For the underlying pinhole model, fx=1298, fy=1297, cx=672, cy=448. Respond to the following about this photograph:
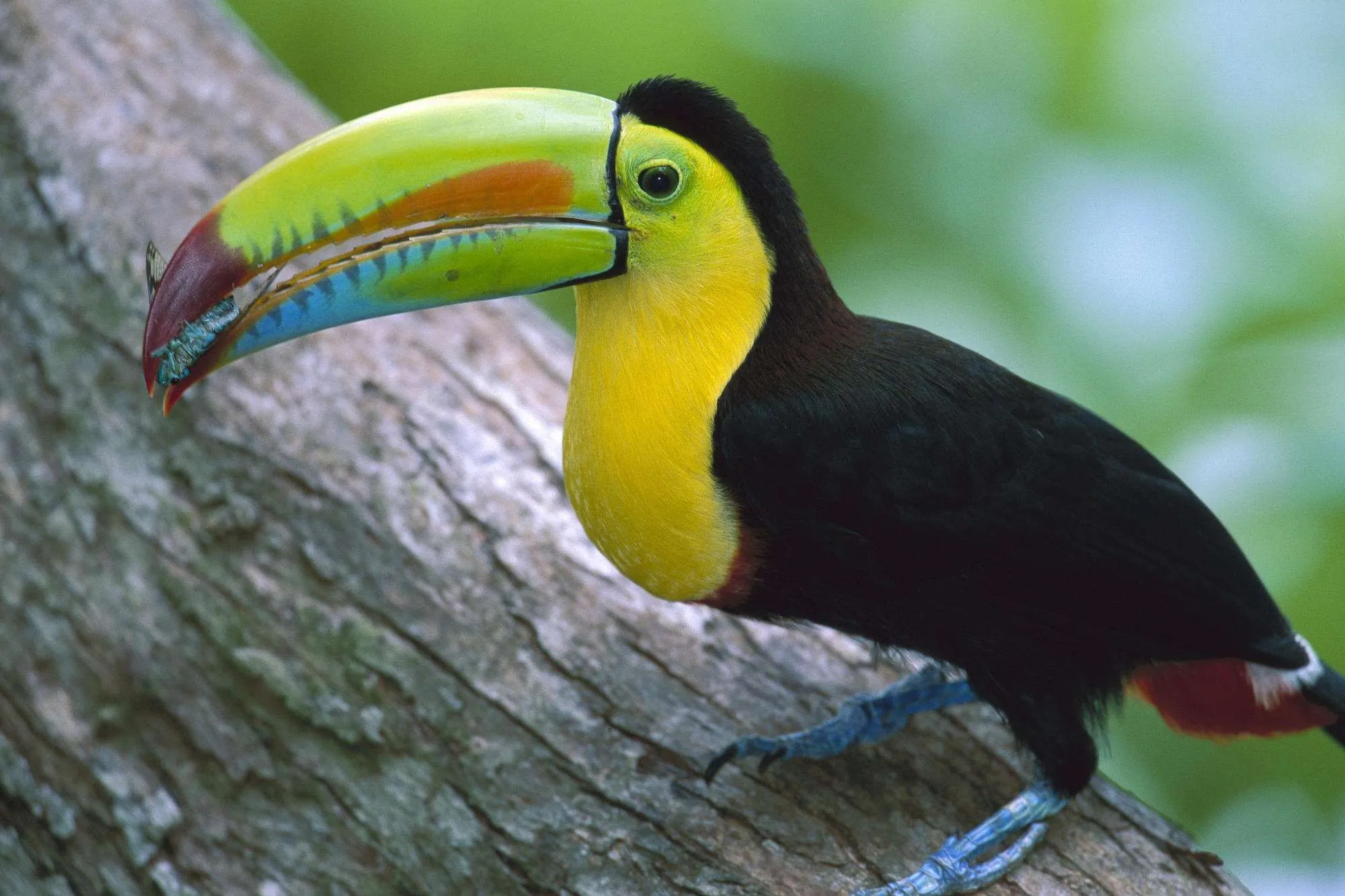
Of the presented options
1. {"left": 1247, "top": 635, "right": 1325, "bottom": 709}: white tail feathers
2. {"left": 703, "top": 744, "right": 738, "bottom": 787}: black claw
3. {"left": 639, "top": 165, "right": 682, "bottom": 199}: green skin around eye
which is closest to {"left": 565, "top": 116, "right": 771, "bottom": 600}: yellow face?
{"left": 639, "top": 165, "right": 682, "bottom": 199}: green skin around eye

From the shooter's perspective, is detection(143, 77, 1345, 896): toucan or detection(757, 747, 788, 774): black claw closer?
detection(143, 77, 1345, 896): toucan

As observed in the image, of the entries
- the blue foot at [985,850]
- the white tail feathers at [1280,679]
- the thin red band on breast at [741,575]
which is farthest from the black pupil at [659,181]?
the white tail feathers at [1280,679]

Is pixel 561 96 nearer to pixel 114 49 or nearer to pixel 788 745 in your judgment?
pixel 788 745

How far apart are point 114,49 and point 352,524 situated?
1.64m

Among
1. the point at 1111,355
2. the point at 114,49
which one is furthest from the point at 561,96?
the point at 1111,355

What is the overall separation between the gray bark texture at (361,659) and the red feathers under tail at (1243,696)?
0.72 ft

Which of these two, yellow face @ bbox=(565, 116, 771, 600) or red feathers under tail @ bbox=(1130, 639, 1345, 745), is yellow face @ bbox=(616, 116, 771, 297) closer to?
yellow face @ bbox=(565, 116, 771, 600)

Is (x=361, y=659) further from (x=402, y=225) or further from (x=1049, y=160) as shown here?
(x=1049, y=160)

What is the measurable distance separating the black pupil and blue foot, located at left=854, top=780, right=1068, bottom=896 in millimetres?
1127

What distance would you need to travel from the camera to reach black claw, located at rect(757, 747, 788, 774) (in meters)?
2.26

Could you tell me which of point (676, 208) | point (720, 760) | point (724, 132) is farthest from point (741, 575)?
point (724, 132)

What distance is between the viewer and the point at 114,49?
3430mm

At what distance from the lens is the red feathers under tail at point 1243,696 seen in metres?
2.27

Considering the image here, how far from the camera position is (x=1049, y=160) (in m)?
4.12
